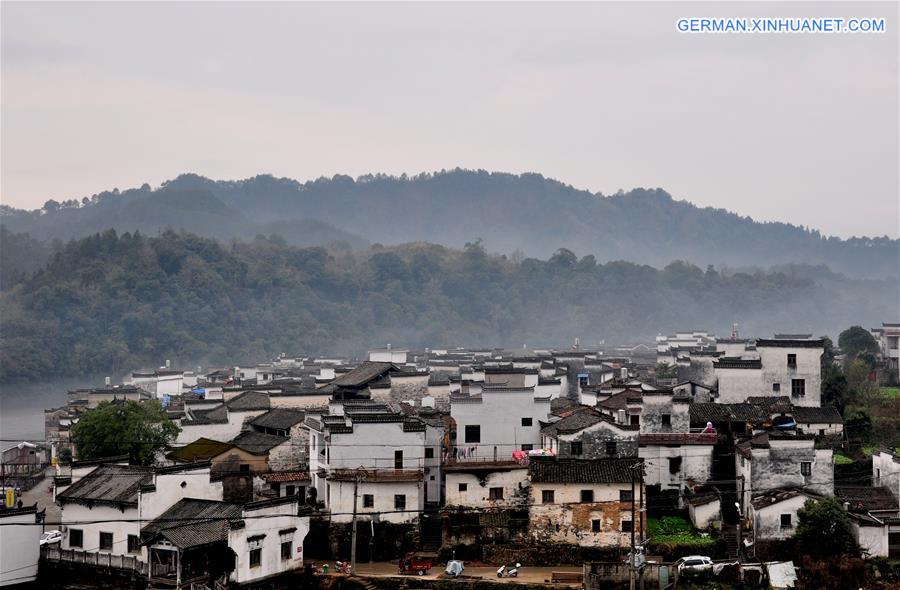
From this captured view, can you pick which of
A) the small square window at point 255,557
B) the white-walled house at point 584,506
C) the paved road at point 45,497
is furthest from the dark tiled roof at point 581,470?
the paved road at point 45,497

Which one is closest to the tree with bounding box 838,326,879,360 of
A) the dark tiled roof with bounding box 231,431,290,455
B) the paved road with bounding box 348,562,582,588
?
the dark tiled roof with bounding box 231,431,290,455

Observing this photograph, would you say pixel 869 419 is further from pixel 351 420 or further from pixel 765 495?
pixel 351 420

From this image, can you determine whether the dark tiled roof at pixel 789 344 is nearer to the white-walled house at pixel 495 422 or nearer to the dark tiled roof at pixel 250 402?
the white-walled house at pixel 495 422

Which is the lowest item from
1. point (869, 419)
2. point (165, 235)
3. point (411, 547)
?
point (411, 547)

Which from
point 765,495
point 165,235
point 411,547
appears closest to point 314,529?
point 411,547

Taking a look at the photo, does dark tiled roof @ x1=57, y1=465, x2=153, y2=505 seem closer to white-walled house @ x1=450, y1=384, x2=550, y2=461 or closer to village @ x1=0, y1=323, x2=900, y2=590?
village @ x1=0, y1=323, x2=900, y2=590
